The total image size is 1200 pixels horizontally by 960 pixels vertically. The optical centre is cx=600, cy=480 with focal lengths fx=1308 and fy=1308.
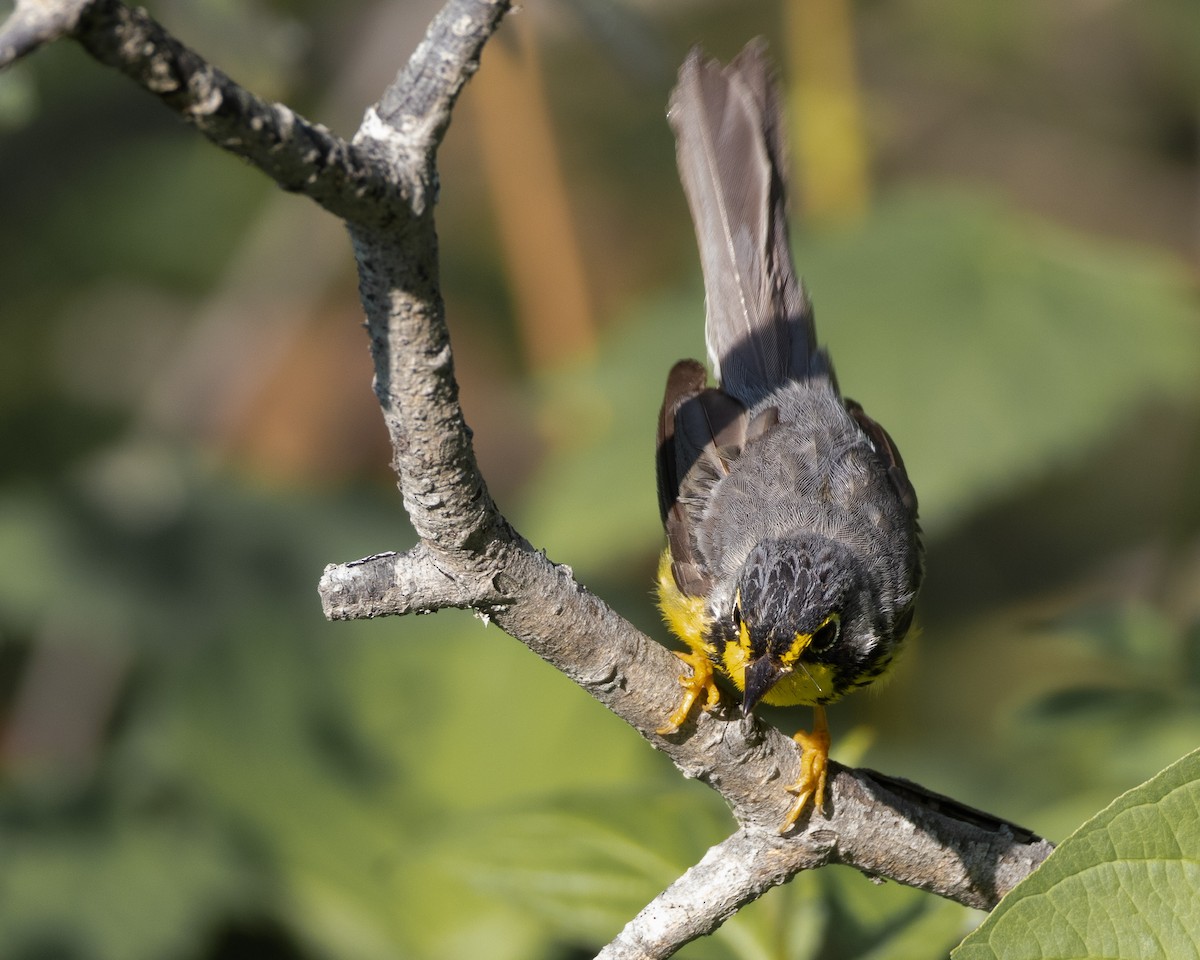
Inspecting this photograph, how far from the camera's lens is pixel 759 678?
9.73ft

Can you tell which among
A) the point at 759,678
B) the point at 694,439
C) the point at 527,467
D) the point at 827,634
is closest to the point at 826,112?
the point at 694,439

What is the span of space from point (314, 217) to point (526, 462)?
209cm

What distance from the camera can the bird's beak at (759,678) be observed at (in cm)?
277

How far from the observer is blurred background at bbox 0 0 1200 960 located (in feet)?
14.5

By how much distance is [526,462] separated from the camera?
8.11 m

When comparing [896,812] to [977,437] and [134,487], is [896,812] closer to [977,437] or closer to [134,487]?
[977,437]

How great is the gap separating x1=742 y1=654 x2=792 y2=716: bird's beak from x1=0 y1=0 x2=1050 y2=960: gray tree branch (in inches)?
9.0

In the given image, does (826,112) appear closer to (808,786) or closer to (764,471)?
(764,471)

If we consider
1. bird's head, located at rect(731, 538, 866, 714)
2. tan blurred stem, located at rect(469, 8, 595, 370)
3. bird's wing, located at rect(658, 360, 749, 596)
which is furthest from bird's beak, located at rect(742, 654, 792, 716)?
tan blurred stem, located at rect(469, 8, 595, 370)

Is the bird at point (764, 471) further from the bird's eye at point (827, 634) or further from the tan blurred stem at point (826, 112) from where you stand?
the tan blurred stem at point (826, 112)

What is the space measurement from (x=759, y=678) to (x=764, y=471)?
118 centimetres

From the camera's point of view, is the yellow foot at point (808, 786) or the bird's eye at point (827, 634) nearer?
the yellow foot at point (808, 786)

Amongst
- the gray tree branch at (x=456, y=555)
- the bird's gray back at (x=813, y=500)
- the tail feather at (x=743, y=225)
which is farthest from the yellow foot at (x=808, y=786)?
the tail feather at (x=743, y=225)

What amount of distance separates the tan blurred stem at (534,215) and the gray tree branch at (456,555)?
3744 mm
